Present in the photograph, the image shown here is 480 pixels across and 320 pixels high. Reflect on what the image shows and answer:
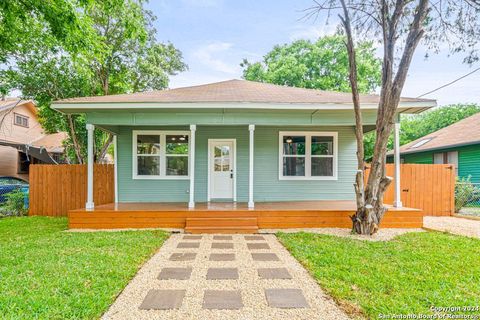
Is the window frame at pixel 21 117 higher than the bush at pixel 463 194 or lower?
higher

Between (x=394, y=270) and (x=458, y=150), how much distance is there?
12143mm

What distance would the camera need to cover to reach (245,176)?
8.20 metres

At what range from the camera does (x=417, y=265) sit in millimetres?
3713

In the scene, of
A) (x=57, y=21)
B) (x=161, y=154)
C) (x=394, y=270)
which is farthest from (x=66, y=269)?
(x=57, y=21)

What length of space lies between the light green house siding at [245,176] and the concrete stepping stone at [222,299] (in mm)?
5158

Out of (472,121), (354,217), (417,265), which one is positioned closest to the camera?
(417,265)

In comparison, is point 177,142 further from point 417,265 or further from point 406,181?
point 406,181

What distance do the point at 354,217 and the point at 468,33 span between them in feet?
16.5

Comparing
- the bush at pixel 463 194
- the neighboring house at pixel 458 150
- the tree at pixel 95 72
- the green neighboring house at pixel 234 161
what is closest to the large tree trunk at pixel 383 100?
the green neighboring house at pixel 234 161

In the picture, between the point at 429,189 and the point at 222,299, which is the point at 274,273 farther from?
the point at 429,189

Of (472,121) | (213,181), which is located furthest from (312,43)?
(213,181)

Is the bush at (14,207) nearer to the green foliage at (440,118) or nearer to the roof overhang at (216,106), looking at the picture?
the roof overhang at (216,106)

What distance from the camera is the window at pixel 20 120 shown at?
15.4m

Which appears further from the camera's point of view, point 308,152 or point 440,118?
point 440,118
